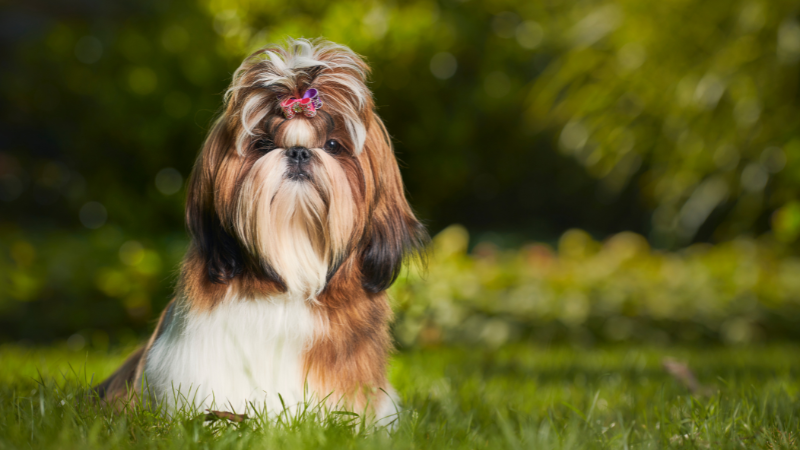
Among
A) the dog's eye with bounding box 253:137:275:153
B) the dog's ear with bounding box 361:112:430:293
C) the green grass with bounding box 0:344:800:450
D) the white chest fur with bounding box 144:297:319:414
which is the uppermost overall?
the dog's eye with bounding box 253:137:275:153

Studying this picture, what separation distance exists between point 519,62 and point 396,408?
5.50 meters

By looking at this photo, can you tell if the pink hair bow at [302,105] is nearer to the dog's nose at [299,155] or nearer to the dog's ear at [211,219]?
the dog's nose at [299,155]

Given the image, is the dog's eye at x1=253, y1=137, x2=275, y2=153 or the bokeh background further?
the bokeh background

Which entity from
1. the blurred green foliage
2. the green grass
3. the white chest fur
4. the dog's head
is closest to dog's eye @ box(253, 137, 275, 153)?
the dog's head

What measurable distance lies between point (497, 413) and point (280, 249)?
0.90 meters

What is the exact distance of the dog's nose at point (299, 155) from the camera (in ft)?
6.51

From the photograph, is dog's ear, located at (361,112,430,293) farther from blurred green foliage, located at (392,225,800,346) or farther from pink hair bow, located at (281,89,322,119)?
blurred green foliage, located at (392,225,800,346)

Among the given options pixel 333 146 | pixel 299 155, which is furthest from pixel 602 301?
pixel 299 155

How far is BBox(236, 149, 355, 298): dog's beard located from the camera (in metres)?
1.98

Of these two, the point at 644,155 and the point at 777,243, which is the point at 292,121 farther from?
the point at 777,243

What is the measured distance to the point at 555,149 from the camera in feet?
27.2

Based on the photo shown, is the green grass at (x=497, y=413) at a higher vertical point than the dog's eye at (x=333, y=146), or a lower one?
lower

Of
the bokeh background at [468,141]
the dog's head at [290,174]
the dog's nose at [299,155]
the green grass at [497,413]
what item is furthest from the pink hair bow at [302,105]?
the bokeh background at [468,141]

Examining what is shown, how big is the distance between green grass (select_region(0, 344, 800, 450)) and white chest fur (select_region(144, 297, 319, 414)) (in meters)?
0.10
